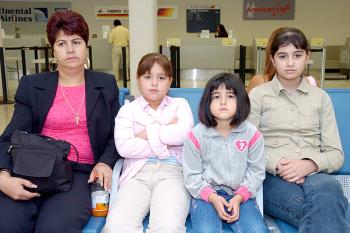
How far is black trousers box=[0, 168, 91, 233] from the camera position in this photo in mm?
1466

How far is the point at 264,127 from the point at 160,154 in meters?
0.55

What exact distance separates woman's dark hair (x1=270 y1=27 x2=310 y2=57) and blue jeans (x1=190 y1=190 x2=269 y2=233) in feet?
2.51

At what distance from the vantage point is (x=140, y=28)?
18.8ft

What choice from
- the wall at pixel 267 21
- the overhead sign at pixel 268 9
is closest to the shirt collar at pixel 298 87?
the wall at pixel 267 21

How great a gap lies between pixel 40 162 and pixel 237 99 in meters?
0.89

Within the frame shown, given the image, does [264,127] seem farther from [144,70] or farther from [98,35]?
[98,35]

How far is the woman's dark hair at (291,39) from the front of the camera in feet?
5.85

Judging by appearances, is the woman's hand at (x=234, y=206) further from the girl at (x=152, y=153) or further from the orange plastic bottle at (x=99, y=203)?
the orange plastic bottle at (x=99, y=203)

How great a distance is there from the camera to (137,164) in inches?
71.0

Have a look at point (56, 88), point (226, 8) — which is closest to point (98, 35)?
point (226, 8)

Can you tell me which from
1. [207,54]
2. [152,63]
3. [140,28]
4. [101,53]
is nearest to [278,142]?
[152,63]

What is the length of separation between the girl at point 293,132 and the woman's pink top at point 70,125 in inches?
32.9

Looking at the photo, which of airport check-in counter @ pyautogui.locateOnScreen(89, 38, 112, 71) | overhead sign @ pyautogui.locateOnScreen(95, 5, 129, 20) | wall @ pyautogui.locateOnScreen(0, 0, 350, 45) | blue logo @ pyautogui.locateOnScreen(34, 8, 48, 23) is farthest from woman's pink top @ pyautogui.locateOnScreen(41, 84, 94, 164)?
blue logo @ pyautogui.locateOnScreen(34, 8, 48, 23)

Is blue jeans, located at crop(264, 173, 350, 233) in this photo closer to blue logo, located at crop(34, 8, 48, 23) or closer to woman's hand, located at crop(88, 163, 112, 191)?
woman's hand, located at crop(88, 163, 112, 191)
